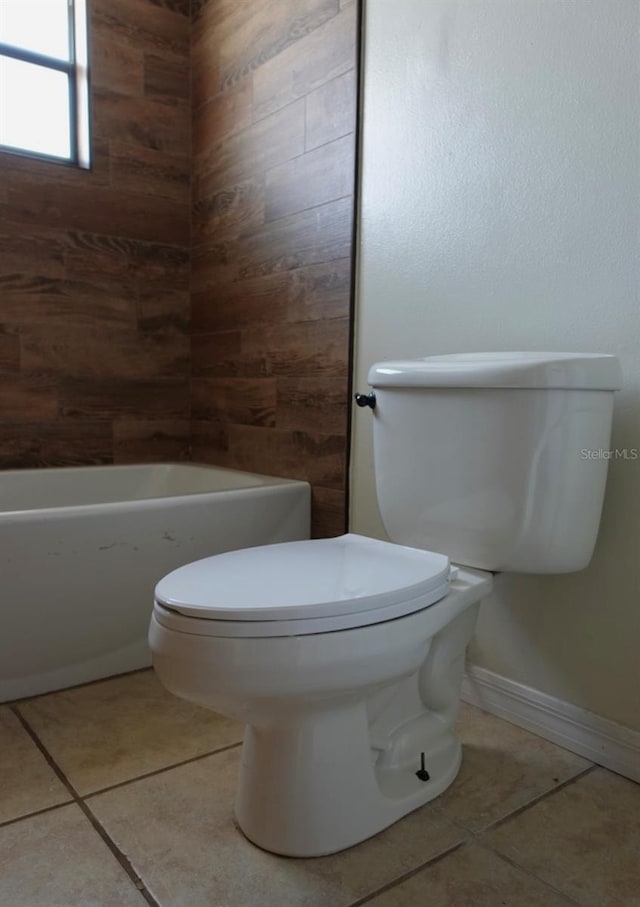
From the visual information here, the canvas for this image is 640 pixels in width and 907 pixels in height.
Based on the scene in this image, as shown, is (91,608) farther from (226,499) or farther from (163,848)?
(163,848)

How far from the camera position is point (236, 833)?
108cm

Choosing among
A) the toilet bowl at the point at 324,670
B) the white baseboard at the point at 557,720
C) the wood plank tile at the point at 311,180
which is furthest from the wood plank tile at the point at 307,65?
the white baseboard at the point at 557,720

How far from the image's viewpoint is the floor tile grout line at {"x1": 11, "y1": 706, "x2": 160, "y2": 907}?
0.96 metres

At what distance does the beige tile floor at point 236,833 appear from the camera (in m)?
0.96

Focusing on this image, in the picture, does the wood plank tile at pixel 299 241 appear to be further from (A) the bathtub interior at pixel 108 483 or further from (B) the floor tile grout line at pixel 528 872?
(B) the floor tile grout line at pixel 528 872

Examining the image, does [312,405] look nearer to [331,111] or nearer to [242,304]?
[242,304]

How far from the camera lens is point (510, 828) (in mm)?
1103

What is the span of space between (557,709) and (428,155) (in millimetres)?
1230

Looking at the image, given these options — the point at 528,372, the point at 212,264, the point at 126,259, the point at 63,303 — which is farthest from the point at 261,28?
the point at 528,372

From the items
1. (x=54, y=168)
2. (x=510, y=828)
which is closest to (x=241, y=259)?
(x=54, y=168)

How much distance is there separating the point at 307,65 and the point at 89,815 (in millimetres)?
1855

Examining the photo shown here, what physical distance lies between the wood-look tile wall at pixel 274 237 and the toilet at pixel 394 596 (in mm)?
528


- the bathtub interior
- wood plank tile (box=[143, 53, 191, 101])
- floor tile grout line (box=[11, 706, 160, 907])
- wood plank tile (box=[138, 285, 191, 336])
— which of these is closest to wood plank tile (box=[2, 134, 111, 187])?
wood plank tile (box=[143, 53, 191, 101])

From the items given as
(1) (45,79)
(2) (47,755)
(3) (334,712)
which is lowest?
(2) (47,755)
